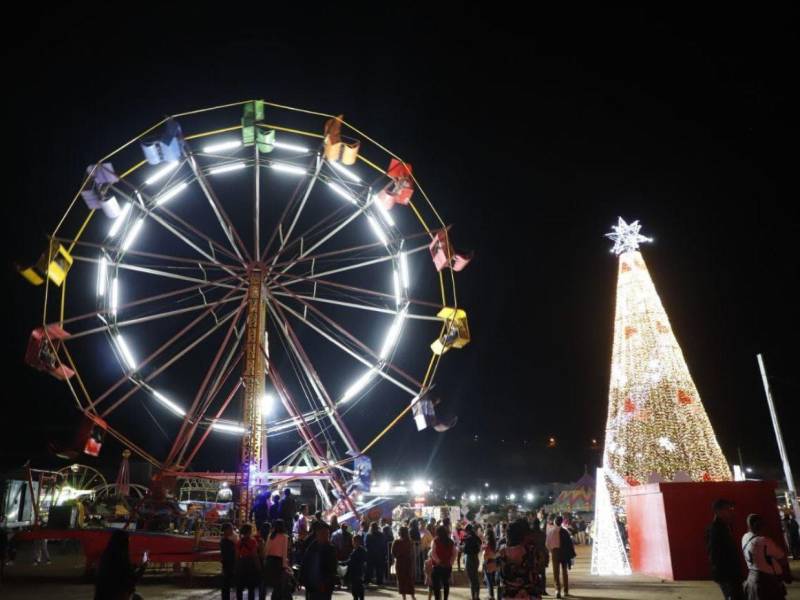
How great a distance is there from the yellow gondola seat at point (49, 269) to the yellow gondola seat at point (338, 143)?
8.15 metres

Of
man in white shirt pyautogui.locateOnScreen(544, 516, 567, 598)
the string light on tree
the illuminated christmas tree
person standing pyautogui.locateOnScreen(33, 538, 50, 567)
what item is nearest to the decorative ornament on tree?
the illuminated christmas tree

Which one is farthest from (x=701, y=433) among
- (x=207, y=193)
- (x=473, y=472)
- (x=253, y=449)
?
(x=473, y=472)

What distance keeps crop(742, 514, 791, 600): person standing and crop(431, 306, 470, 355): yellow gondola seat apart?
1255cm

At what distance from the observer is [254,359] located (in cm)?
1708

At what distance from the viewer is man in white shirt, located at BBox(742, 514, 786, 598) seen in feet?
21.6

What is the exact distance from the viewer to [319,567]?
739cm

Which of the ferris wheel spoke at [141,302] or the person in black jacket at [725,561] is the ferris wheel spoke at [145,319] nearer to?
the ferris wheel spoke at [141,302]

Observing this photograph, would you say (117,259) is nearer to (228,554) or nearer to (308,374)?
(308,374)

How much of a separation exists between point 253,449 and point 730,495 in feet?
38.7

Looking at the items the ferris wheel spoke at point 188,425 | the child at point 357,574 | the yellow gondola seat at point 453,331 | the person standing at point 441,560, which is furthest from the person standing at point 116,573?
the yellow gondola seat at point 453,331

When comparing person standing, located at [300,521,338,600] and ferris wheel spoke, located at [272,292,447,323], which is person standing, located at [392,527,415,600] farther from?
ferris wheel spoke, located at [272,292,447,323]

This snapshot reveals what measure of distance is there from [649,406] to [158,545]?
14.5 meters

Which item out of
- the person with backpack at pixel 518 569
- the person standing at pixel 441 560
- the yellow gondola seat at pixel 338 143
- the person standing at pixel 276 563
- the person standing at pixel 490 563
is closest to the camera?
the person with backpack at pixel 518 569

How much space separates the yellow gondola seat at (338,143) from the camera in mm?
18219
